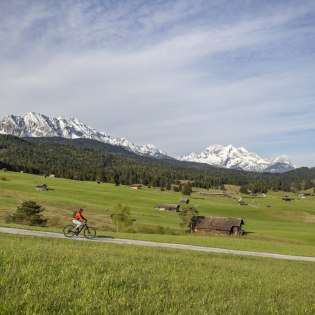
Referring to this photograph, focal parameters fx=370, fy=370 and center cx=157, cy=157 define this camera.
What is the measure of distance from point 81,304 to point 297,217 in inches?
5632

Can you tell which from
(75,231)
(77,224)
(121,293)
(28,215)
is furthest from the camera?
(28,215)

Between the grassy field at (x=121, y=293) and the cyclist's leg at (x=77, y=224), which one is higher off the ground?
the grassy field at (x=121, y=293)

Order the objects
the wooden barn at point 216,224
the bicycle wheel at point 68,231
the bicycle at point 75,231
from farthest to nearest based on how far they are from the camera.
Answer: the wooden barn at point 216,224
the bicycle wheel at point 68,231
the bicycle at point 75,231

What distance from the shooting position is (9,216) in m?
74.2

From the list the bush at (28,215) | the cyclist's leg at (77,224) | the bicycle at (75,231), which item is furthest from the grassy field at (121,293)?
the bush at (28,215)

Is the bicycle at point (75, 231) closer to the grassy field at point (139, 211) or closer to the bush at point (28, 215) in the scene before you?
the bush at point (28, 215)

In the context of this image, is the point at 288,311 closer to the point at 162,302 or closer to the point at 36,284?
the point at 162,302

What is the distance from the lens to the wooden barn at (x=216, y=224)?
100000 mm

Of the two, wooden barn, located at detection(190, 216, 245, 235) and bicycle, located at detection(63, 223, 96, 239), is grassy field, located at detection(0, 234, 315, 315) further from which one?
wooden barn, located at detection(190, 216, 245, 235)

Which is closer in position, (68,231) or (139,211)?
(68,231)

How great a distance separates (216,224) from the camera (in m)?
104

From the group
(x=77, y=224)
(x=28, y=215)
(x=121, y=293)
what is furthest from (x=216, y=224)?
(x=121, y=293)

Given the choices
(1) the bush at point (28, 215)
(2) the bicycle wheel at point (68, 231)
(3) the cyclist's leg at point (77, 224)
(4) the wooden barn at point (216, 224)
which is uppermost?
(3) the cyclist's leg at point (77, 224)

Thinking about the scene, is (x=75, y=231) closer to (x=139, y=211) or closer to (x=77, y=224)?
(x=77, y=224)
